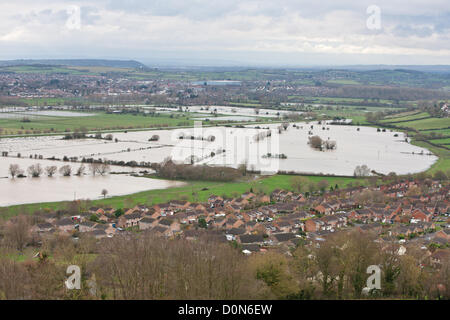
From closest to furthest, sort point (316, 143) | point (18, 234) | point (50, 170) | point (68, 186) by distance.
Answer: point (18, 234) → point (68, 186) → point (50, 170) → point (316, 143)

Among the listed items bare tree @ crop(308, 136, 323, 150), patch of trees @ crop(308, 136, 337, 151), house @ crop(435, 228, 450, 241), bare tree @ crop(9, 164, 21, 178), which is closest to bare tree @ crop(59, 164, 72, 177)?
bare tree @ crop(9, 164, 21, 178)


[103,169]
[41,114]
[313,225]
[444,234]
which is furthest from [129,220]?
[41,114]

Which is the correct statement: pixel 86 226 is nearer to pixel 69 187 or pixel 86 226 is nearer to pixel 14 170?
pixel 69 187

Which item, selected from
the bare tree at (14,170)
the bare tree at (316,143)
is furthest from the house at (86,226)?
the bare tree at (316,143)

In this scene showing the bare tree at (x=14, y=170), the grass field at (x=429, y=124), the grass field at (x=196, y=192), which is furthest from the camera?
the grass field at (x=429, y=124)

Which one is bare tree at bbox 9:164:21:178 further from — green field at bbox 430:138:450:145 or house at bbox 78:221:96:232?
green field at bbox 430:138:450:145

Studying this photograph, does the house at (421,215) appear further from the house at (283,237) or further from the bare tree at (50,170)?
the bare tree at (50,170)
